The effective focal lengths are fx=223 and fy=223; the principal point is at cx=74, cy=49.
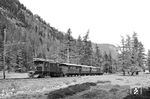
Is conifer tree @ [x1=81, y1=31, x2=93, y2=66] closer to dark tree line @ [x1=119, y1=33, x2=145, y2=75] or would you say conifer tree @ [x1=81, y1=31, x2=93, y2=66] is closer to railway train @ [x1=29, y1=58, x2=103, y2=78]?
dark tree line @ [x1=119, y1=33, x2=145, y2=75]

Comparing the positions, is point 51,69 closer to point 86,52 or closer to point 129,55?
point 129,55

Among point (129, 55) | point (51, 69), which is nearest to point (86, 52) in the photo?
point (129, 55)

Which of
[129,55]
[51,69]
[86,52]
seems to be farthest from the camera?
[86,52]

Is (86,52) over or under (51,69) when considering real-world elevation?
over

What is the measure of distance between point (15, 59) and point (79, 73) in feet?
126

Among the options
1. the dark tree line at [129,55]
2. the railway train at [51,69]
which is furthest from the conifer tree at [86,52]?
the railway train at [51,69]

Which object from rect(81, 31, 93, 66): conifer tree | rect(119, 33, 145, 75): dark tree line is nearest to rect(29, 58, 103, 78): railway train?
rect(119, 33, 145, 75): dark tree line

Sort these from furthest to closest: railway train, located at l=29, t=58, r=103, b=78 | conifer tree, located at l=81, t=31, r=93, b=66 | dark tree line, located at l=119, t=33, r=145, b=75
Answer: conifer tree, located at l=81, t=31, r=93, b=66
dark tree line, located at l=119, t=33, r=145, b=75
railway train, located at l=29, t=58, r=103, b=78

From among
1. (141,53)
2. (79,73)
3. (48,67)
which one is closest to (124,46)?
(141,53)

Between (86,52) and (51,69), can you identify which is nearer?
(51,69)

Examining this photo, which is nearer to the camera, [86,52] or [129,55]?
[129,55]

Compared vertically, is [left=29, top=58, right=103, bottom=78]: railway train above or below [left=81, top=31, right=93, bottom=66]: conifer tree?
below

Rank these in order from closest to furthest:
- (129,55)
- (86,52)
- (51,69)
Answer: (51,69) < (129,55) < (86,52)

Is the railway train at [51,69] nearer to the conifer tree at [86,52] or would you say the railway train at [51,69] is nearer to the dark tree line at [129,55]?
the dark tree line at [129,55]
